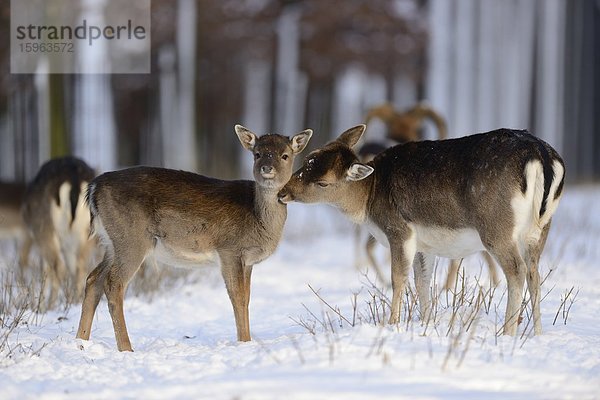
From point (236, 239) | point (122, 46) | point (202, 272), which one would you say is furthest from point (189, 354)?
point (122, 46)

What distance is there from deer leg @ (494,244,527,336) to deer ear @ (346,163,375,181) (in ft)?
4.77

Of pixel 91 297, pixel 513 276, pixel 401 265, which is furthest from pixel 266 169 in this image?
pixel 513 276

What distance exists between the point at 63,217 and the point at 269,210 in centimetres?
449

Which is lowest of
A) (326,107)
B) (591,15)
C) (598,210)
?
(598,210)

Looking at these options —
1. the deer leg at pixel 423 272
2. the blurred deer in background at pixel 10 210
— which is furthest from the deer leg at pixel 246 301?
the blurred deer in background at pixel 10 210

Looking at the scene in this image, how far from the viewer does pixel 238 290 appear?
26.8 ft

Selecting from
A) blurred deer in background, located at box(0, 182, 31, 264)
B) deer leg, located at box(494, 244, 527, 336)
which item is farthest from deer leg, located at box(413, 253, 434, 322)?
blurred deer in background, located at box(0, 182, 31, 264)

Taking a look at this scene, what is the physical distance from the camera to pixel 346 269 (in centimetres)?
1476

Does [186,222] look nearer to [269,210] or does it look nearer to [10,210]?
[269,210]

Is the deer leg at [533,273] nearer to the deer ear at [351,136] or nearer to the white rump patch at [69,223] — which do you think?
the deer ear at [351,136]

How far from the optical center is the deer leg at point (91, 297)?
8023 mm

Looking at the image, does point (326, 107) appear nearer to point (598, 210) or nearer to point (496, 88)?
point (496, 88)

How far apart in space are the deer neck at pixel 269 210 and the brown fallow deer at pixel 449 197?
0.13 m

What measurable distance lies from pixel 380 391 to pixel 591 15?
139 ft
